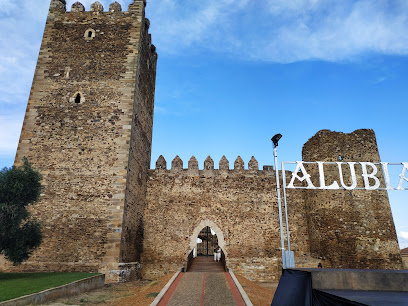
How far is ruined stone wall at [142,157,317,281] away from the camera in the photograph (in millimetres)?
14094

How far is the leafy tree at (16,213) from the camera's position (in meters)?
8.76

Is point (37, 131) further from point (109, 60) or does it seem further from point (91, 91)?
point (109, 60)

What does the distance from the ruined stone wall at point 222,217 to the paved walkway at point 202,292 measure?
3.28 m

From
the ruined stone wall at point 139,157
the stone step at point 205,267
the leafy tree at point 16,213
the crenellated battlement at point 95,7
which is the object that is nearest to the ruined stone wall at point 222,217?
the stone step at point 205,267

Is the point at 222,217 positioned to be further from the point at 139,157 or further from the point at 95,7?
the point at 95,7

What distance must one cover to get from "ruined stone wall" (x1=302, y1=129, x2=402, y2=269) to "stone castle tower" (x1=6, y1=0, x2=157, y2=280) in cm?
859

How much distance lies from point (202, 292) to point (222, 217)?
6510 millimetres

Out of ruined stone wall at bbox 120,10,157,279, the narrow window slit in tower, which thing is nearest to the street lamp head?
ruined stone wall at bbox 120,10,157,279

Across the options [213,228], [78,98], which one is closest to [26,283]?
[78,98]

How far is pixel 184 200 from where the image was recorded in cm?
1498

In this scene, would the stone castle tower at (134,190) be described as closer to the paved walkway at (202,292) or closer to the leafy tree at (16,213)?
the leafy tree at (16,213)

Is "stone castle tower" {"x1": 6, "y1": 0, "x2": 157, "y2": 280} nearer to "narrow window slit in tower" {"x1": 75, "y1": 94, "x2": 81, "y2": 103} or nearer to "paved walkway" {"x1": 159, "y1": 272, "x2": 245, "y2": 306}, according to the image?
"narrow window slit in tower" {"x1": 75, "y1": 94, "x2": 81, "y2": 103}

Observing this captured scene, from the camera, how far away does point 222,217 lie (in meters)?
14.7

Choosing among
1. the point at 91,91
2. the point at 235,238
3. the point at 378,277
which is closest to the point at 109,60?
the point at 91,91
